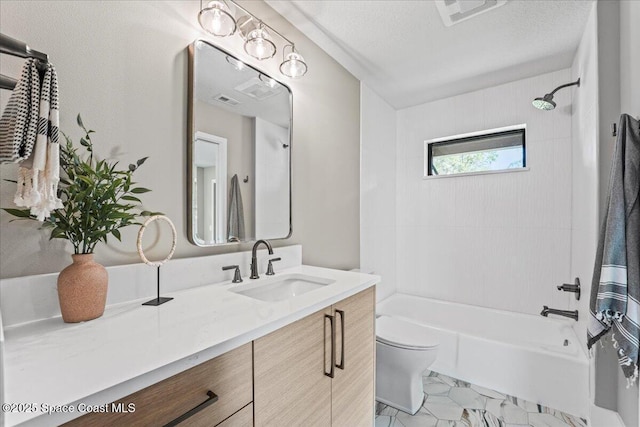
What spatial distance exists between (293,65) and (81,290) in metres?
1.52

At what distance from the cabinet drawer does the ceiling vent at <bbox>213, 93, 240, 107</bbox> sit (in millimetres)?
1145

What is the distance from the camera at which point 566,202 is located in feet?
7.89

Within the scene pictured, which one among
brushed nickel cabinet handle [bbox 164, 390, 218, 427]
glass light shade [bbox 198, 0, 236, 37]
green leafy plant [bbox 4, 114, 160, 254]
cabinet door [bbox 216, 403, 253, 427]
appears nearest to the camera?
brushed nickel cabinet handle [bbox 164, 390, 218, 427]

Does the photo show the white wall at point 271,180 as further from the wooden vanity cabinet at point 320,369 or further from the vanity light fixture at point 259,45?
the wooden vanity cabinet at point 320,369

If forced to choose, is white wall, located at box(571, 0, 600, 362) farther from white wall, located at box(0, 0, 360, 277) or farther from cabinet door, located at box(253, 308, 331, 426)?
white wall, located at box(0, 0, 360, 277)

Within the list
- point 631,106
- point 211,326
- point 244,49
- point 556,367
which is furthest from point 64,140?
point 556,367

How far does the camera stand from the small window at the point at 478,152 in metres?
2.67

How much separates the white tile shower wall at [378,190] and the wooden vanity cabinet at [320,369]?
47.5 inches

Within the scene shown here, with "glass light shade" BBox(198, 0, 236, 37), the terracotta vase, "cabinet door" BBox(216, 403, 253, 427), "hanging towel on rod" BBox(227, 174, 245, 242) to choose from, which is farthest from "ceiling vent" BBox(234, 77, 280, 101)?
"cabinet door" BBox(216, 403, 253, 427)

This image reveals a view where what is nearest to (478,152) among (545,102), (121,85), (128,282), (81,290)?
(545,102)

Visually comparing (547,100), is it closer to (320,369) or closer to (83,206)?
(320,369)

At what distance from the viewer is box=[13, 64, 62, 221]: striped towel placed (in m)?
0.70

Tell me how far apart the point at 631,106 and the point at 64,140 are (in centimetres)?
233

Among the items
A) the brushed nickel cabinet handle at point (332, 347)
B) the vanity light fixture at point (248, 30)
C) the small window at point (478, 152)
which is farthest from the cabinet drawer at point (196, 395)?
the small window at point (478, 152)
